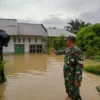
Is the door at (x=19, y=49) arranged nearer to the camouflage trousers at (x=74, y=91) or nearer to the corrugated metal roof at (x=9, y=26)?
the corrugated metal roof at (x=9, y=26)

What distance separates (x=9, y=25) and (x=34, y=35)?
4.06 metres

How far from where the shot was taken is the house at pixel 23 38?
1270 inches

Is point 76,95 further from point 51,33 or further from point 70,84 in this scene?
point 51,33

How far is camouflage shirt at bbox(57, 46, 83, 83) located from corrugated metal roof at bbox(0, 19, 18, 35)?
1045 inches

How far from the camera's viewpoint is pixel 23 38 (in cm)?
3359

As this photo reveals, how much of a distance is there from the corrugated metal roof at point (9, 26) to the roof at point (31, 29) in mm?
1015

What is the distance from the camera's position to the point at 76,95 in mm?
5766

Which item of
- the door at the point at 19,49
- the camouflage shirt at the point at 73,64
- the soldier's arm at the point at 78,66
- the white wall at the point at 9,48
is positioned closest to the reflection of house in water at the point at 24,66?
the camouflage shirt at the point at 73,64

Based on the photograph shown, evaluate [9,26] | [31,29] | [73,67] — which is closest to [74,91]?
[73,67]

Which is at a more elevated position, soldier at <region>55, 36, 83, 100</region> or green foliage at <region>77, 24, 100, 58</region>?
green foliage at <region>77, 24, 100, 58</region>

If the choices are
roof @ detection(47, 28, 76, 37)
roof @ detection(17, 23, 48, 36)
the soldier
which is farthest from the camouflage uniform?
roof @ detection(47, 28, 76, 37)

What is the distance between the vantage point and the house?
106 feet

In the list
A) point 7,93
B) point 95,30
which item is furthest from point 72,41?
point 95,30

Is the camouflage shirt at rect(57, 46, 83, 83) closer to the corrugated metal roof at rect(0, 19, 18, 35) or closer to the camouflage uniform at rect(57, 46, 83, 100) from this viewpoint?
the camouflage uniform at rect(57, 46, 83, 100)
